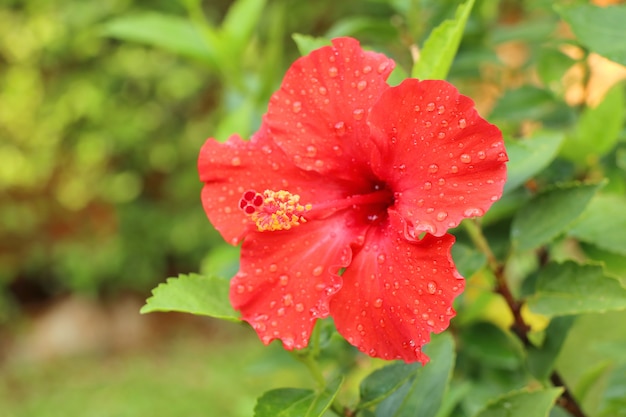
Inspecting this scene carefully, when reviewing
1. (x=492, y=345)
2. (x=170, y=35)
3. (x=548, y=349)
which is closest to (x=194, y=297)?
(x=548, y=349)

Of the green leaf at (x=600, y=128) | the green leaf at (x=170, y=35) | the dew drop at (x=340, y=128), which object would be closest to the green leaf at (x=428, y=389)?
the dew drop at (x=340, y=128)

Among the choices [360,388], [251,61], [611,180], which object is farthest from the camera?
[251,61]

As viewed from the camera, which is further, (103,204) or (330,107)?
(103,204)

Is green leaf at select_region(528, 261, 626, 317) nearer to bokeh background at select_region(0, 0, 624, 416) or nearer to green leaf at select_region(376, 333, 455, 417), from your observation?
green leaf at select_region(376, 333, 455, 417)

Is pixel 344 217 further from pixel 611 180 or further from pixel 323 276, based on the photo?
pixel 611 180

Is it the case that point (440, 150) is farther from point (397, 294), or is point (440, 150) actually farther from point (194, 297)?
point (194, 297)

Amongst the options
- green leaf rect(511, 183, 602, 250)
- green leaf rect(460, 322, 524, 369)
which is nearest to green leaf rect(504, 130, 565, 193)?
green leaf rect(511, 183, 602, 250)

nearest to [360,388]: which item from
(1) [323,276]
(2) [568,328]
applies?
(1) [323,276]
